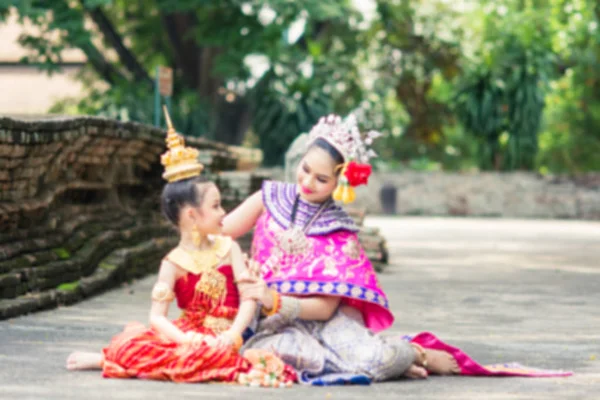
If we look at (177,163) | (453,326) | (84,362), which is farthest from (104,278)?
(177,163)

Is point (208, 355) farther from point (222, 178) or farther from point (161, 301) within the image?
point (222, 178)

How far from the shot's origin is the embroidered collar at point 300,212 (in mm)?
6582

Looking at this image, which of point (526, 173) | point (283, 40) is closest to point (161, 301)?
point (283, 40)

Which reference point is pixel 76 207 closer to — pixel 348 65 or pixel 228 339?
pixel 228 339

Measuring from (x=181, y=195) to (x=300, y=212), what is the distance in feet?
2.33

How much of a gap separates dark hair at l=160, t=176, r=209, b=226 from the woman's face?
59cm

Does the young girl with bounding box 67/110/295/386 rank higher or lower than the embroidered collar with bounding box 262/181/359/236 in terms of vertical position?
lower

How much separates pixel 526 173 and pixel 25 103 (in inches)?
715

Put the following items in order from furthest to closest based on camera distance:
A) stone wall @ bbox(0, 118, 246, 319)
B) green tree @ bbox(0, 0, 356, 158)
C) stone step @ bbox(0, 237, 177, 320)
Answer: green tree @ bbox(0, 0, 356, 158) < stone wall @ bbox(0, 118, 246, 319) < stone step @ bbox(0, 237, 177, 320)

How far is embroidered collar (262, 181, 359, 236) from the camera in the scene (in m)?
6.58

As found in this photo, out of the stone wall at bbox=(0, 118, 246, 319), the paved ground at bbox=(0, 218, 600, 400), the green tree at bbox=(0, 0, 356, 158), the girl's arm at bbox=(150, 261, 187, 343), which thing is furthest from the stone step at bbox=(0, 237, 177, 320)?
the green tree at bbox=(0, 0, 356, 158)

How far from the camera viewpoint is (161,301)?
607 centimetres

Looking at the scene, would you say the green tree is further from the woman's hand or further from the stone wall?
the woman's hand

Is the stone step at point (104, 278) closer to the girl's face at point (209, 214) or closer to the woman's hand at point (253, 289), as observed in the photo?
the girl's face at point (209, 214)
